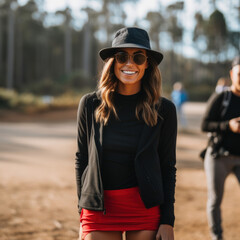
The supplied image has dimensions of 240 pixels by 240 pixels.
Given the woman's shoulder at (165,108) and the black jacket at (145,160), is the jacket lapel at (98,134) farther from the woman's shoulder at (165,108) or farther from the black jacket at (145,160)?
the woman's shoulder at (165,108)

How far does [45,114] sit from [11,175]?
1507 centimetres

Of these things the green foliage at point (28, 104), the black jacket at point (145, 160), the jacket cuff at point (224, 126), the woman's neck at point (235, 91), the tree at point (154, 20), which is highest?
the tree at point (154, 20)

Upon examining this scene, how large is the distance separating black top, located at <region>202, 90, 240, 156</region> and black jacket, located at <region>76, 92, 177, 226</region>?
1.60 meters

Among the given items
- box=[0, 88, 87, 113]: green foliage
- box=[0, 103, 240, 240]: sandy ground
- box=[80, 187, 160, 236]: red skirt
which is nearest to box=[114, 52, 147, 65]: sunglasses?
box=[80, 187, 160, 236]: red skirt

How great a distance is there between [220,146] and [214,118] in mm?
279

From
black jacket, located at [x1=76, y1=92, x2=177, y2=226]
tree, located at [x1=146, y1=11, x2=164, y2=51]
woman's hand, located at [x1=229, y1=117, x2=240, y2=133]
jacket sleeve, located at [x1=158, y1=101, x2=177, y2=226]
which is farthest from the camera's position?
tree, located at [x1=146, y1=11, x2=164, y2=51]

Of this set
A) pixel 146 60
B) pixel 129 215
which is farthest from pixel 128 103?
pixel 129 215

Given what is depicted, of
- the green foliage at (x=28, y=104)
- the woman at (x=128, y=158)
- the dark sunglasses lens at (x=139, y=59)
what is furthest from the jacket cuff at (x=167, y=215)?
the green foliage at (x=28, y=104)

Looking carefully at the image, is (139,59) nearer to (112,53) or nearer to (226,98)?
(112,53)

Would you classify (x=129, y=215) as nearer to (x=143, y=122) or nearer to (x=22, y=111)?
(x=143, y=122)

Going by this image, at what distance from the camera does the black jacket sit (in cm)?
211

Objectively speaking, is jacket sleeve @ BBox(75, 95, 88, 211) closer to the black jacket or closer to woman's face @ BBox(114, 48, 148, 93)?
the black jacket

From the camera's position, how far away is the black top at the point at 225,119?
3.72 m

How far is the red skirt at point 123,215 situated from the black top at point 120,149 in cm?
5
